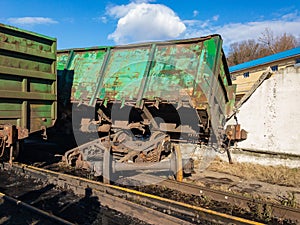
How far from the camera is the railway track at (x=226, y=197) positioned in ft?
13.4

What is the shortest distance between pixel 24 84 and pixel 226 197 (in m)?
4.42

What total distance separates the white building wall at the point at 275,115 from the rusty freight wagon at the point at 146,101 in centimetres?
151

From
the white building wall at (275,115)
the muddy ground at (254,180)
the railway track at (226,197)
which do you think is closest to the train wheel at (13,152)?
the railway track at (226,197)

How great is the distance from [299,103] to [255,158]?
194 cm

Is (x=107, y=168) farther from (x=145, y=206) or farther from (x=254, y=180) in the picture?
(x=254, y=180)

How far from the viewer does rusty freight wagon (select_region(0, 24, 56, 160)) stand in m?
5.11

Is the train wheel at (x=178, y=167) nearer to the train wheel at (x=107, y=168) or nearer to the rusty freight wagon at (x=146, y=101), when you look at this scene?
the rusty freight wagon at (x=146, y=101)

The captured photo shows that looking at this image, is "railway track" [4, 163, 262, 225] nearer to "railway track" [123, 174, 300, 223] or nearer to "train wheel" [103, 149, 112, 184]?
"train wheel" [103, 149, 112, 184]

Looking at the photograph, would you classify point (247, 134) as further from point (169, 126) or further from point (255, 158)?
point (169, 126)

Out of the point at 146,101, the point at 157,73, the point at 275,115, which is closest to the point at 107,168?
the point at 146,101

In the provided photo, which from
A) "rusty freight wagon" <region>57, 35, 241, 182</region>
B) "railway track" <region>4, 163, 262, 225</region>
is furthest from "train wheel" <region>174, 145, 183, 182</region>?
"railway track" <region>4, 163, 262, 225</region>

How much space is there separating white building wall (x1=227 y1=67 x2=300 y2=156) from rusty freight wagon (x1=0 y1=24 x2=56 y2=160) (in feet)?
17.8

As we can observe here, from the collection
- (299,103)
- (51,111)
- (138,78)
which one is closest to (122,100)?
(138,78)

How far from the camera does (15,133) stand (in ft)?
17.2
